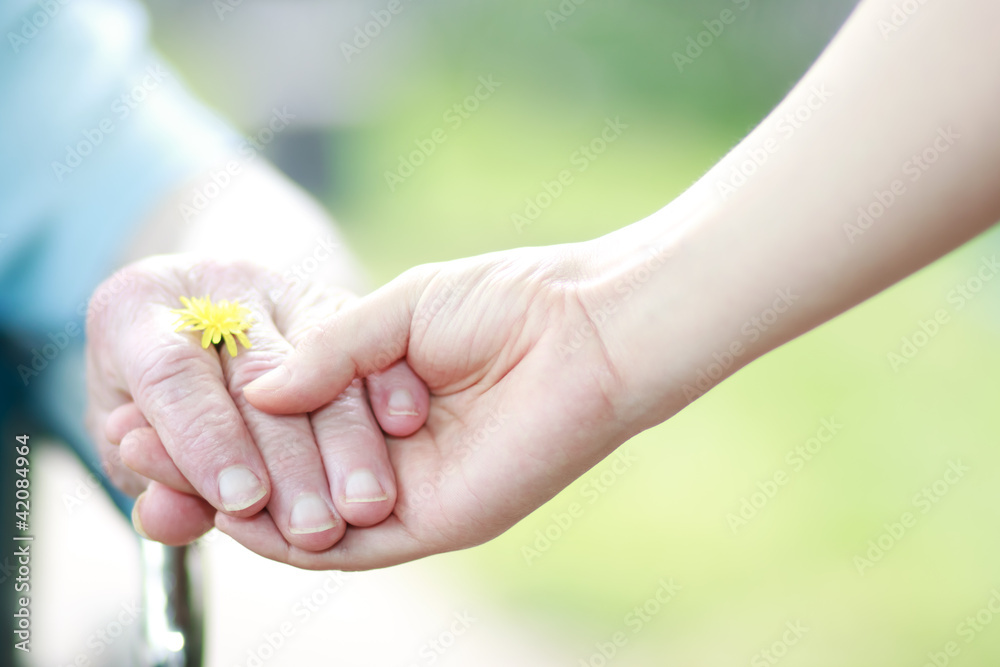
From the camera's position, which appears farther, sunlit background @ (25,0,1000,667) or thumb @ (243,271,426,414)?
sunlit background @ (25,0,1000,667)

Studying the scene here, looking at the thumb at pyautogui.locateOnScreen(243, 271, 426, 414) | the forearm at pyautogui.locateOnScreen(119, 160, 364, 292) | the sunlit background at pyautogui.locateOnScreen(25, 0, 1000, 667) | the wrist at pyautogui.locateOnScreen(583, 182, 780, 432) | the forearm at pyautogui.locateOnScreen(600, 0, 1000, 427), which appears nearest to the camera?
the forearm at pyautogui.locateOnScreen(600, 0, 1000, 427)

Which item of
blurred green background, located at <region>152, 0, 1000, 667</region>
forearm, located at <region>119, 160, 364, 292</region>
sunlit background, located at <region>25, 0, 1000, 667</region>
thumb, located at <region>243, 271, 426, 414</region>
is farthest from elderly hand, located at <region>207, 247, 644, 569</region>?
blurred green background, located at <region>152, 0, 1000, 667</region>

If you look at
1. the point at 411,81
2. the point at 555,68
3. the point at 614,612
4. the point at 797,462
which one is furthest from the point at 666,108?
the point at 614,612

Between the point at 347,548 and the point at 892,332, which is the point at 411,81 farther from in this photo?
the point at 347,548

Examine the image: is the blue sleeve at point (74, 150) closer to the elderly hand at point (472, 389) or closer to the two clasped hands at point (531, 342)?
the two clasped hands at point (531, 342)

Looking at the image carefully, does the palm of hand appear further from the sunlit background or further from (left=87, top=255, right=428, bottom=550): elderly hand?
the sunlit background

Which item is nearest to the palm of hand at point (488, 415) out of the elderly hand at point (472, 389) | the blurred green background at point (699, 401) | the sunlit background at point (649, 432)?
the elderly hand at point (472, 389)

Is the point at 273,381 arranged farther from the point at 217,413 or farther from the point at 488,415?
the point at 488,415
